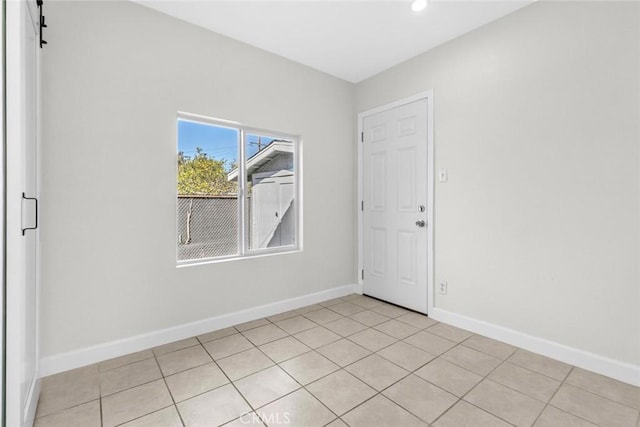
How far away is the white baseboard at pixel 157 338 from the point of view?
2031mm

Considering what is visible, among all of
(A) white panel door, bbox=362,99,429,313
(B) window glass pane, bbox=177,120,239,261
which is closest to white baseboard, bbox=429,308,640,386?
(A) white panel door, bbox=362,99,429,313

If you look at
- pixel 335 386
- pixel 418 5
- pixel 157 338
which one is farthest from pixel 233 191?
pixel 418 5

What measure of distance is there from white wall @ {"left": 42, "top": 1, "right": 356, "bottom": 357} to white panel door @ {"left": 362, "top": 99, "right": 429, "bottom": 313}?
1.19 metres

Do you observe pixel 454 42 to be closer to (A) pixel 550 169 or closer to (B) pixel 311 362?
(A) pixel 550 169

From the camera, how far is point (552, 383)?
1.91m

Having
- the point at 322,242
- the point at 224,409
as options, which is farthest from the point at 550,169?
the point at 224,409

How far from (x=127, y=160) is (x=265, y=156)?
1.27 meters

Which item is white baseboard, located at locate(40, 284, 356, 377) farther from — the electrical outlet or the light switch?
the light switch

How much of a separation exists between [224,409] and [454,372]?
4.83ft

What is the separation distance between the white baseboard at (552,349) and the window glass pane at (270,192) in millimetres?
1814

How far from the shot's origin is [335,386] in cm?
187

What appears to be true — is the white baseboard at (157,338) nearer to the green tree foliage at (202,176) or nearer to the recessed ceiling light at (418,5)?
the green tree foliage at (202,176)

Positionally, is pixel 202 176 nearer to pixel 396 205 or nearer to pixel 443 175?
pixel 396 205

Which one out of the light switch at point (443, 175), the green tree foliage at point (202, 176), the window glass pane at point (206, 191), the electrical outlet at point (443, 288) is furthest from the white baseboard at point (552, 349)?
the green tree foliage at point (202, 176)
